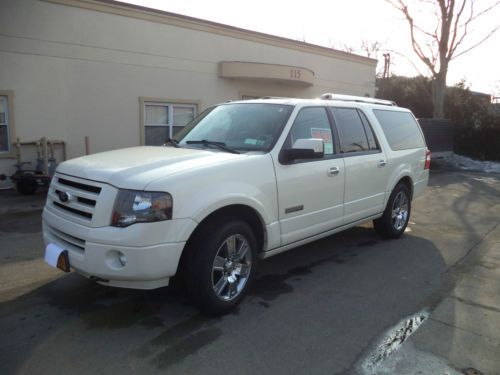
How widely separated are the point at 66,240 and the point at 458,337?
10.8 feet

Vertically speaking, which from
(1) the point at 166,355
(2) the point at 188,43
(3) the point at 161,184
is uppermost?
(2) the point at 188,43

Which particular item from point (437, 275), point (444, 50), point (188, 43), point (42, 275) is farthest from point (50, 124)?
point (444, 50)

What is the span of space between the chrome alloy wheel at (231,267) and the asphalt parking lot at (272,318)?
209mm

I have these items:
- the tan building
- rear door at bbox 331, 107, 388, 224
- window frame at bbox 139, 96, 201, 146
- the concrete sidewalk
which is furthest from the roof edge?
the concrete sidewalk

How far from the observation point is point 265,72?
A: 13805mm

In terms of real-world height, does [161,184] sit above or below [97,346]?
above

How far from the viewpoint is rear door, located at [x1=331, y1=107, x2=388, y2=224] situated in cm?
504

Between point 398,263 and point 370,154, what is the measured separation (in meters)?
1.38

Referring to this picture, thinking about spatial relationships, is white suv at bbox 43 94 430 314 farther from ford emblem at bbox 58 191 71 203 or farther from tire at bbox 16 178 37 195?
tire at bbox 16 178 37 195

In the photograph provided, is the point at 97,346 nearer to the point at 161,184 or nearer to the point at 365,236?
the point at 161,184

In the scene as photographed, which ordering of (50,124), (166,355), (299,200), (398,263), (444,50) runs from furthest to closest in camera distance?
(444,50) < (50,124) < (398,263) < (299,200) < (166,355)

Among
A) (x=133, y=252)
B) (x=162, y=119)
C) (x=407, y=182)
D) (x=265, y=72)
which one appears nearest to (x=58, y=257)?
(x=133, y=252)

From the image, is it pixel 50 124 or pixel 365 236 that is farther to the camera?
pixel 50 124

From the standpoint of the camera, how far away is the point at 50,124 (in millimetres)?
10430
